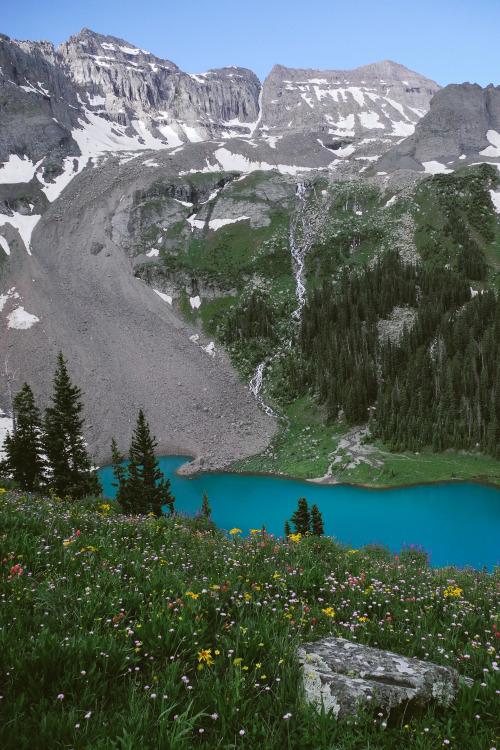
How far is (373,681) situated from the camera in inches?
153

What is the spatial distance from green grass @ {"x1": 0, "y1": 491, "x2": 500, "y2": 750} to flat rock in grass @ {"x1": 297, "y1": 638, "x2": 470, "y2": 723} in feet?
0.40

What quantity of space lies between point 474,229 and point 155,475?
4141 inches

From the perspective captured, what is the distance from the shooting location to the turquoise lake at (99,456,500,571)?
37531 mm

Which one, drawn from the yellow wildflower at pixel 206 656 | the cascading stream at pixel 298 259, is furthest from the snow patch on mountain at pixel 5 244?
the yellow wildflower at pixel 206 656

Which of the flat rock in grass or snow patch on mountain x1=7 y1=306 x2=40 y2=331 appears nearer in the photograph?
the flat rock in grass

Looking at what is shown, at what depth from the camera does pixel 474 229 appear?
341ft

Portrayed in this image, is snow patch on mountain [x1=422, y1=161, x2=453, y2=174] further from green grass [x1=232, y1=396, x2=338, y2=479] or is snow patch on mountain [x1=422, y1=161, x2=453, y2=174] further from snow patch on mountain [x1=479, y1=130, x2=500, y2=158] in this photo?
green grass [x1=232, y1=396, x2=338, y2=479]

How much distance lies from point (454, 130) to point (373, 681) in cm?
18177

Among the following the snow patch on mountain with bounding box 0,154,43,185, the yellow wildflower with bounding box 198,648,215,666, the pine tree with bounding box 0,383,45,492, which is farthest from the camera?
the snow patch on mountain with bounding box 0,154,43,185

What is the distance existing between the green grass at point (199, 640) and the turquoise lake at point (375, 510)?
3067 centimetres

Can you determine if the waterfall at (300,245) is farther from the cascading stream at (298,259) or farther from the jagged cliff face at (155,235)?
the jagged cliff face at (155,235)

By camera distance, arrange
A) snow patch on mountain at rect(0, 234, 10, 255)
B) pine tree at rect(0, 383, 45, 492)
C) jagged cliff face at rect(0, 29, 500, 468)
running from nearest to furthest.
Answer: pine tree at rect(0, 383, 45, 492), jagged cliff face at rect(0, 29, 500, 468), snow patch on mountain at rect(0, 234, 10, 255)

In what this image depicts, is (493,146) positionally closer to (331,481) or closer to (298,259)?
(298,259)

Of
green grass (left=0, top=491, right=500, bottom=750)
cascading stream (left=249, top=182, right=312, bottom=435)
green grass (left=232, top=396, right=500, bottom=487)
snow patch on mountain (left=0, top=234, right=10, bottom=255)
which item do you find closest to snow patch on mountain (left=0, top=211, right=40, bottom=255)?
snow patch on mountain (left=0, top=234, right=10, bottom=255)
